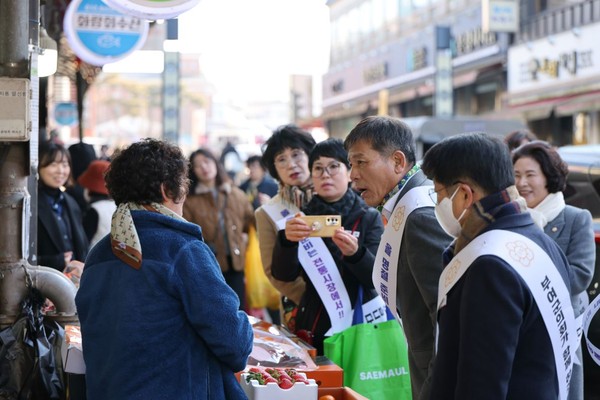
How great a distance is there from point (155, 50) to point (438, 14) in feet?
64.9

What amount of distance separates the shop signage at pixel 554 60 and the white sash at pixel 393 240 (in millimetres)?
19867

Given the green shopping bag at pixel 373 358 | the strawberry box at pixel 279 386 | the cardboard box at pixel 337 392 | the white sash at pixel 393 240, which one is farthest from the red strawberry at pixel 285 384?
the green shopping bag at pixel 373 358

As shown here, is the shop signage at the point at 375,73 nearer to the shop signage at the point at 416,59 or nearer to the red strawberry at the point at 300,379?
the shop signage at the point at 416,59

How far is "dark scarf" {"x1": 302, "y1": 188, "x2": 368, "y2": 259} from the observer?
5062 millimetres

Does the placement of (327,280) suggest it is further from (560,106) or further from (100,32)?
(560,106)

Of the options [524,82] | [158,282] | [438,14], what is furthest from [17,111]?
[438,14]

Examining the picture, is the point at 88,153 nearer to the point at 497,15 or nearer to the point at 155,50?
the point at 155,50

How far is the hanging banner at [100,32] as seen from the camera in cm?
864

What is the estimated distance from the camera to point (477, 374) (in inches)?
107

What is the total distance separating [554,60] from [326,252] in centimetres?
2144

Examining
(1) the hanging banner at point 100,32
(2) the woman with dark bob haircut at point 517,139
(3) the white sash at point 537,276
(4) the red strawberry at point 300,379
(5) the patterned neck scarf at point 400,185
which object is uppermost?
(1) the hanging banner at point 100,32

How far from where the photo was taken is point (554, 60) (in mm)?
24891

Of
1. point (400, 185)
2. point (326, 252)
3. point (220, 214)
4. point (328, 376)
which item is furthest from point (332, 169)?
point (220, 214)

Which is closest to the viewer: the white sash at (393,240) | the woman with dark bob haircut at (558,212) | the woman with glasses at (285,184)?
the white sash at (393,240)
